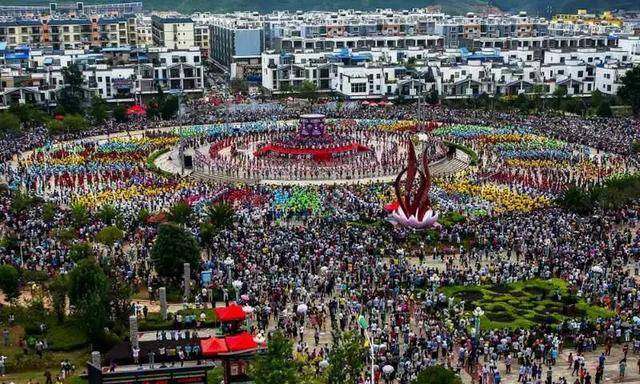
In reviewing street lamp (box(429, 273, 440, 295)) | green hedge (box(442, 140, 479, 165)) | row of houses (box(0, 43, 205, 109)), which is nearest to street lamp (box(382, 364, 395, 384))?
street lamp (box(429, 273, 440, 295))

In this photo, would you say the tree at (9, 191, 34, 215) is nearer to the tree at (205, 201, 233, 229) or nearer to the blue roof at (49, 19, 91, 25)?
the tree at (205, 201, 233, 229)

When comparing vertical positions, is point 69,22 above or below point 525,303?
above

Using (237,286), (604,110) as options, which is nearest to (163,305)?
(237,286)

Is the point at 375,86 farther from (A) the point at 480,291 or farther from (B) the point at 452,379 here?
(B) the point at 452,379

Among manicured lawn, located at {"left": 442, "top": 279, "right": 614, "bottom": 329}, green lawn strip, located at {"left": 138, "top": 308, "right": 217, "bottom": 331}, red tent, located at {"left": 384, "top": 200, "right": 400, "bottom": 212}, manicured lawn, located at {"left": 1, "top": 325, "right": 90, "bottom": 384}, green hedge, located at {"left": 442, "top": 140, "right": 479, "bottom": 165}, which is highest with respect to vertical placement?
red tent, located at {"left": 384, "top": 200, "right": 400, "bottom": 212}

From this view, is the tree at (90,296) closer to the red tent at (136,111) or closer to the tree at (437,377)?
the tree at (437,377)

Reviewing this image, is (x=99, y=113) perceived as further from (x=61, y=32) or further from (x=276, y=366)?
(x=276, y=366)

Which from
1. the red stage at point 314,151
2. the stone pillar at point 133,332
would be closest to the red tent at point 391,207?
the red stage at point 314,151
